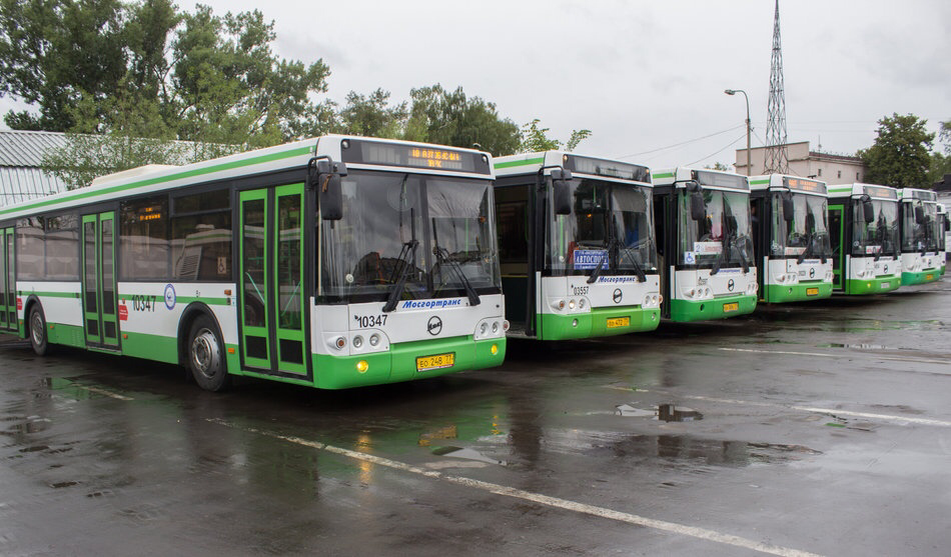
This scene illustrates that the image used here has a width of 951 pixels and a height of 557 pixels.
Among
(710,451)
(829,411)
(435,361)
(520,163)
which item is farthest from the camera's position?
(520,163)

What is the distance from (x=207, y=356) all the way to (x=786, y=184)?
13728 mm

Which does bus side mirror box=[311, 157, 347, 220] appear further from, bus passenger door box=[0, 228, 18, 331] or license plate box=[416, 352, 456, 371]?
bus passenger door box=[0, 228, 18, 331]

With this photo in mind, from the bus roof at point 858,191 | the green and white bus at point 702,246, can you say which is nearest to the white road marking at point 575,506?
the green and white bus at point 702,246

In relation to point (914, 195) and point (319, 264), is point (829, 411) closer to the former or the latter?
point (319, 264)

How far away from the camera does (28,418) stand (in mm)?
9148

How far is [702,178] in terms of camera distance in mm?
15180

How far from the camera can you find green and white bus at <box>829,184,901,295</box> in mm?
21156

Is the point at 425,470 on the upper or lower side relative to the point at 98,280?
lower

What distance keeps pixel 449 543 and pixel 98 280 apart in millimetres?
10129

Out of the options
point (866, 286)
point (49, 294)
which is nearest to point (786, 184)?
point (866, 286)

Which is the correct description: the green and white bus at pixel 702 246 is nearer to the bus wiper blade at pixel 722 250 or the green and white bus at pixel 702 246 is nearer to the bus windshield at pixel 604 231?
the bus wiper blade at pixel 722 250

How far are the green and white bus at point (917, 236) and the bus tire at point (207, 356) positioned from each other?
21121 mm

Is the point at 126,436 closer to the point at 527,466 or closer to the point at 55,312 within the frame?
the point at 527,466

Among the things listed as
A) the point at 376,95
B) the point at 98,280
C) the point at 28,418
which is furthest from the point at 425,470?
the point at 376,95
